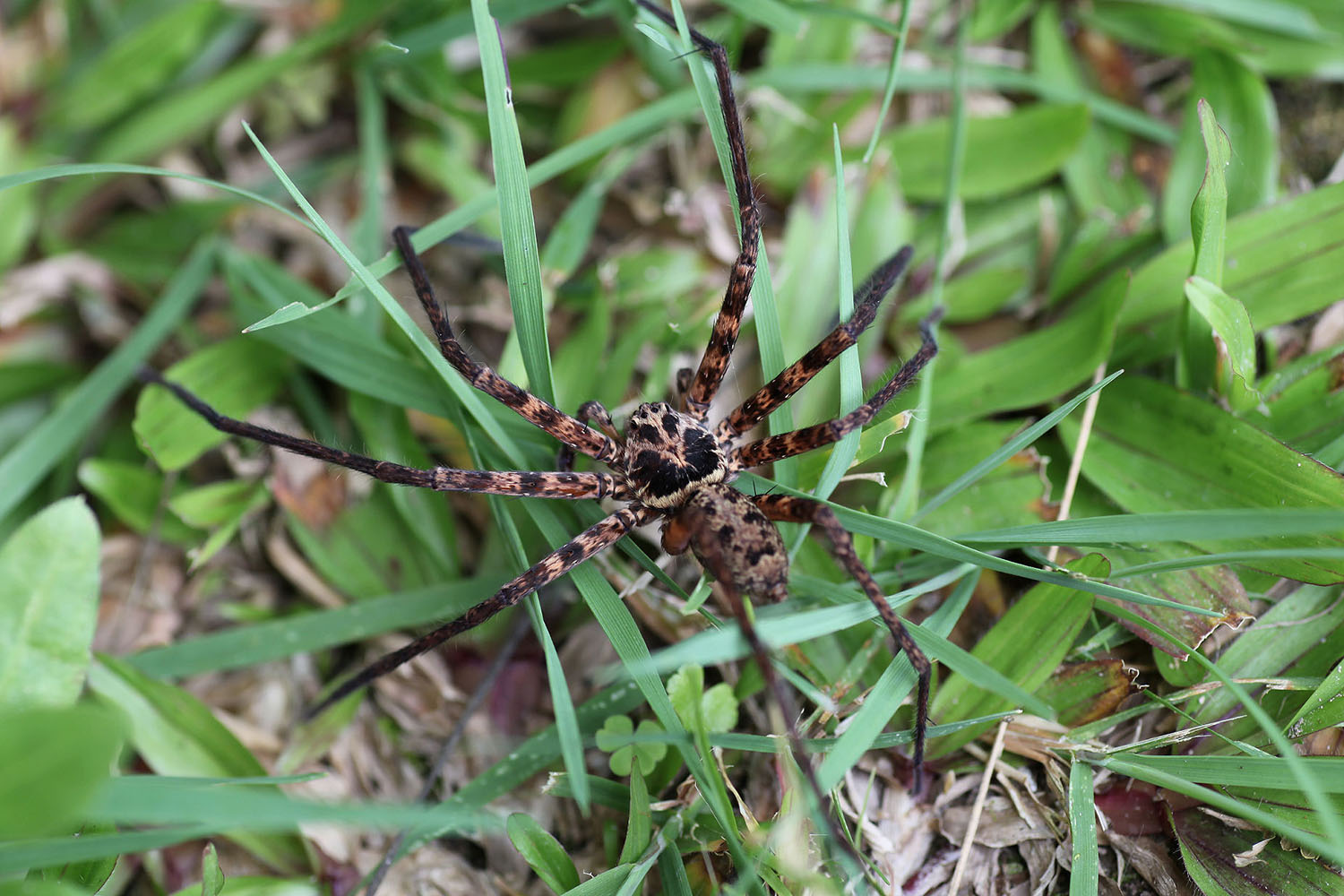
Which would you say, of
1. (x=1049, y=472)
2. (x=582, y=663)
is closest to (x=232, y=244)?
(x=582, y=663)

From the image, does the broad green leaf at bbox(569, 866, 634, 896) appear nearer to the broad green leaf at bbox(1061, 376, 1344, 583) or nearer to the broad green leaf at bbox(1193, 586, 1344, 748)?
the broad green leaf at bbox(1193, 586, 1344, 748)

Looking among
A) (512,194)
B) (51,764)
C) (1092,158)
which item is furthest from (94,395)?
(1092,158)

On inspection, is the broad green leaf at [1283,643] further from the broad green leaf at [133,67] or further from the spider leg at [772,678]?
the broad green leaf at [133,67]

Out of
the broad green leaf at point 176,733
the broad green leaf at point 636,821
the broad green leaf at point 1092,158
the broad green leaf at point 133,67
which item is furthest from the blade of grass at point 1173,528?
the broad green leaf at point 133,67

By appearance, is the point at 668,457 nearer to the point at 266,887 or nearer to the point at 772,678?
the point at 772,678

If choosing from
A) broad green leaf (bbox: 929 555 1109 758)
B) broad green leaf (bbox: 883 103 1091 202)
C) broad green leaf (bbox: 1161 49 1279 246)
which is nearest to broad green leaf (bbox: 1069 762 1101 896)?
broad green leaf (bbox: 929 555 1109 758)

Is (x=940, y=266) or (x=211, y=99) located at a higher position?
(x=211, y=99)
